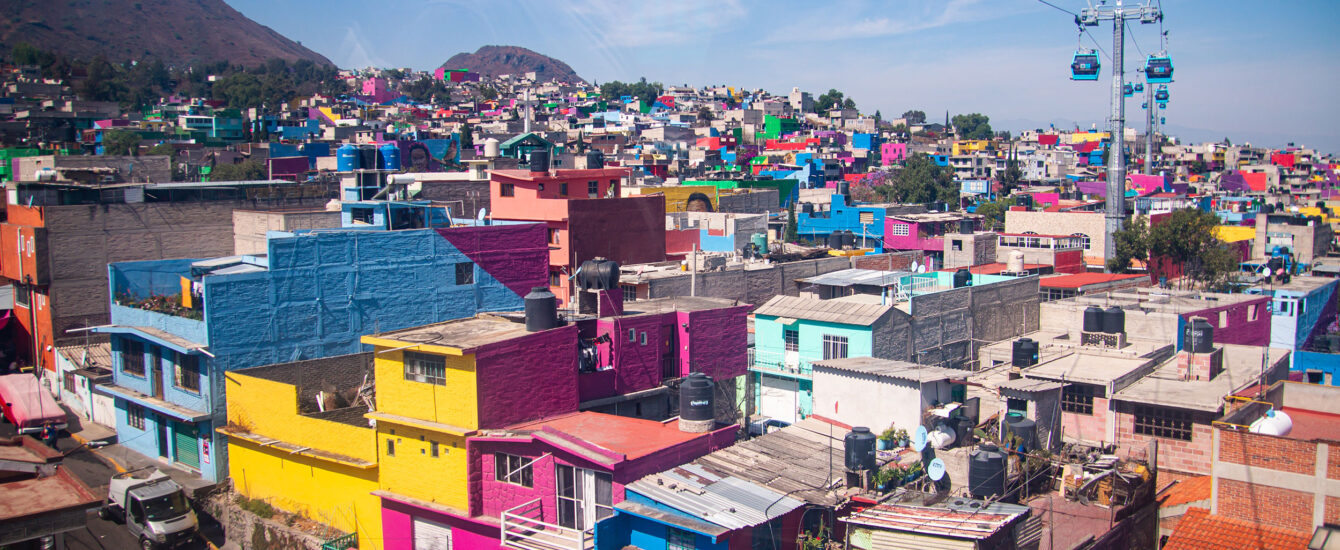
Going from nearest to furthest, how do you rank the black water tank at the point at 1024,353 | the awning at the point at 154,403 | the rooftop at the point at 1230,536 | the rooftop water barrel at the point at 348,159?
the rooftop at the point at 1230,536 < the awning at the point at 154,403 < the black water tank at the point at 1024,353 < the rooftop water barrel at the point at 348,159

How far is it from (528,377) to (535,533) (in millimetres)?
2638

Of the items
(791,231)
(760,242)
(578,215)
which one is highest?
(578,215)

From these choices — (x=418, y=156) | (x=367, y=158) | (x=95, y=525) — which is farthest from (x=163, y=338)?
(x=418, y=156)

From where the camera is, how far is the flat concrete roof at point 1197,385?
16.9 metres

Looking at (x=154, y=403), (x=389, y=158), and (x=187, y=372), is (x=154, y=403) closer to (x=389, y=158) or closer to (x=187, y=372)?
(x=187, y=372)

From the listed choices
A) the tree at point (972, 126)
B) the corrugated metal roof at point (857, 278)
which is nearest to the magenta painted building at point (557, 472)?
the corrugated metal roof at point (857, 278)

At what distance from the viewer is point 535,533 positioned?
14.7m

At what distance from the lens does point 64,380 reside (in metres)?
25.1

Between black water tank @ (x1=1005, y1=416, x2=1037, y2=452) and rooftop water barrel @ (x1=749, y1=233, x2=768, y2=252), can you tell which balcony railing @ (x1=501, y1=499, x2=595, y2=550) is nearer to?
black water tank @ (x1=1005, y1=416, x2=1037, y2=452)

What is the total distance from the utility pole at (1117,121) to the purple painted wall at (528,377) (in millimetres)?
32387

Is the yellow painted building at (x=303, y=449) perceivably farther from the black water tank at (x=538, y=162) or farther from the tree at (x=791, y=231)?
the tree at (x=791, y=231)

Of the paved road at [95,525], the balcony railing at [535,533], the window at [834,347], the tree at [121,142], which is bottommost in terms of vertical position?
the paved road at [95,525]

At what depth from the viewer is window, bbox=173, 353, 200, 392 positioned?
776 inches

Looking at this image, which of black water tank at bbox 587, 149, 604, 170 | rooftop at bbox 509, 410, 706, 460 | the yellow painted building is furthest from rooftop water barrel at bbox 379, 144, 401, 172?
rooftop at bbox 509, 410, 706, 460
